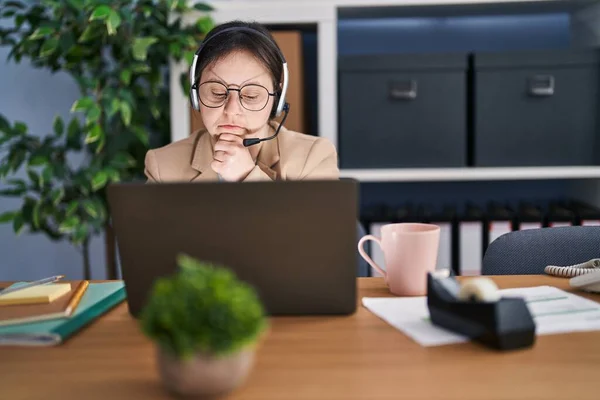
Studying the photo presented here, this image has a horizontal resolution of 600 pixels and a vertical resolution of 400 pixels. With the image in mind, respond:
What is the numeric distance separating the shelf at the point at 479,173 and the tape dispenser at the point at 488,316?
1267mm

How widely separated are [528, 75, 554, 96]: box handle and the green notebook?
1.50 meters

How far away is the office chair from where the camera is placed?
1.27 metres

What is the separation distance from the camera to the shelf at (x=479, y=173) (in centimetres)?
194

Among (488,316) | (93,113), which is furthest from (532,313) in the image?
(93,113)

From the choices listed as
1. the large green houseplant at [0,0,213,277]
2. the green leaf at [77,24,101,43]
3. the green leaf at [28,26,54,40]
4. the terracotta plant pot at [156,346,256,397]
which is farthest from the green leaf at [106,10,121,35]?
the terracotta plant pot at [156,346,256,397]

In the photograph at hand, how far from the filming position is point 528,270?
4.20 feet

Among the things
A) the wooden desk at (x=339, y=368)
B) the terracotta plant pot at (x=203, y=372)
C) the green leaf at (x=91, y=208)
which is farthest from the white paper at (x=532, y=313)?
the green leaf at (x=91, y=208)

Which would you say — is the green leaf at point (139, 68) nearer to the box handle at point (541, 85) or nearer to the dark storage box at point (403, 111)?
the dark storage box at point (403, 111)

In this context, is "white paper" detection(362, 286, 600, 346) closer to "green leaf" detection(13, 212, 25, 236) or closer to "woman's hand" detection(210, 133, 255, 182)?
"woman's hand" detection(210, 133, 255, 182)

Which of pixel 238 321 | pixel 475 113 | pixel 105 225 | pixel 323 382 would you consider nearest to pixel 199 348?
pixel 238 321

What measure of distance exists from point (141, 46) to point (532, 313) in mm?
1509

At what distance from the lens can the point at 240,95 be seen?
1337mm

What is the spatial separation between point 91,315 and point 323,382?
36 centimetres

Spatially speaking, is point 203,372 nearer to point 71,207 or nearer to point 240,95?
point 240,95
